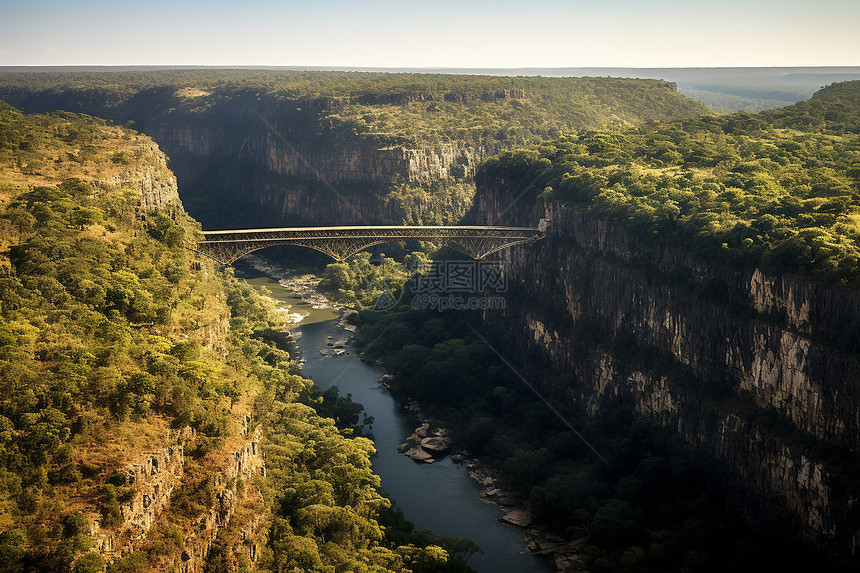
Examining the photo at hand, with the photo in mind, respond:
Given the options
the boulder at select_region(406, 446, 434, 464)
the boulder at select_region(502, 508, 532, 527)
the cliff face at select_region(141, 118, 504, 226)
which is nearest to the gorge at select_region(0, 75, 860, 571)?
the boulder at select_region(502, 508, 532, 527)

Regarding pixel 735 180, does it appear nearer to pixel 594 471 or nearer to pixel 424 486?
pixel 594 471

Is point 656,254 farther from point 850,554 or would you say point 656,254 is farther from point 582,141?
point 582,141

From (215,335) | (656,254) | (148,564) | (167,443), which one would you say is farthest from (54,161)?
(656,254)

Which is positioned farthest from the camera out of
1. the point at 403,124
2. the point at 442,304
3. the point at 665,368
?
the point at 403,124

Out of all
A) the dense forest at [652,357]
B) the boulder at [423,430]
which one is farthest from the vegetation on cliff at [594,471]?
the boulder at [423,430]

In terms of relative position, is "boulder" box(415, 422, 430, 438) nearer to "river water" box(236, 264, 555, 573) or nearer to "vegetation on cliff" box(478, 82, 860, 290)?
"river water" box(236, 264, 555, 573)

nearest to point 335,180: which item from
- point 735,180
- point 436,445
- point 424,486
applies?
point 735,180
